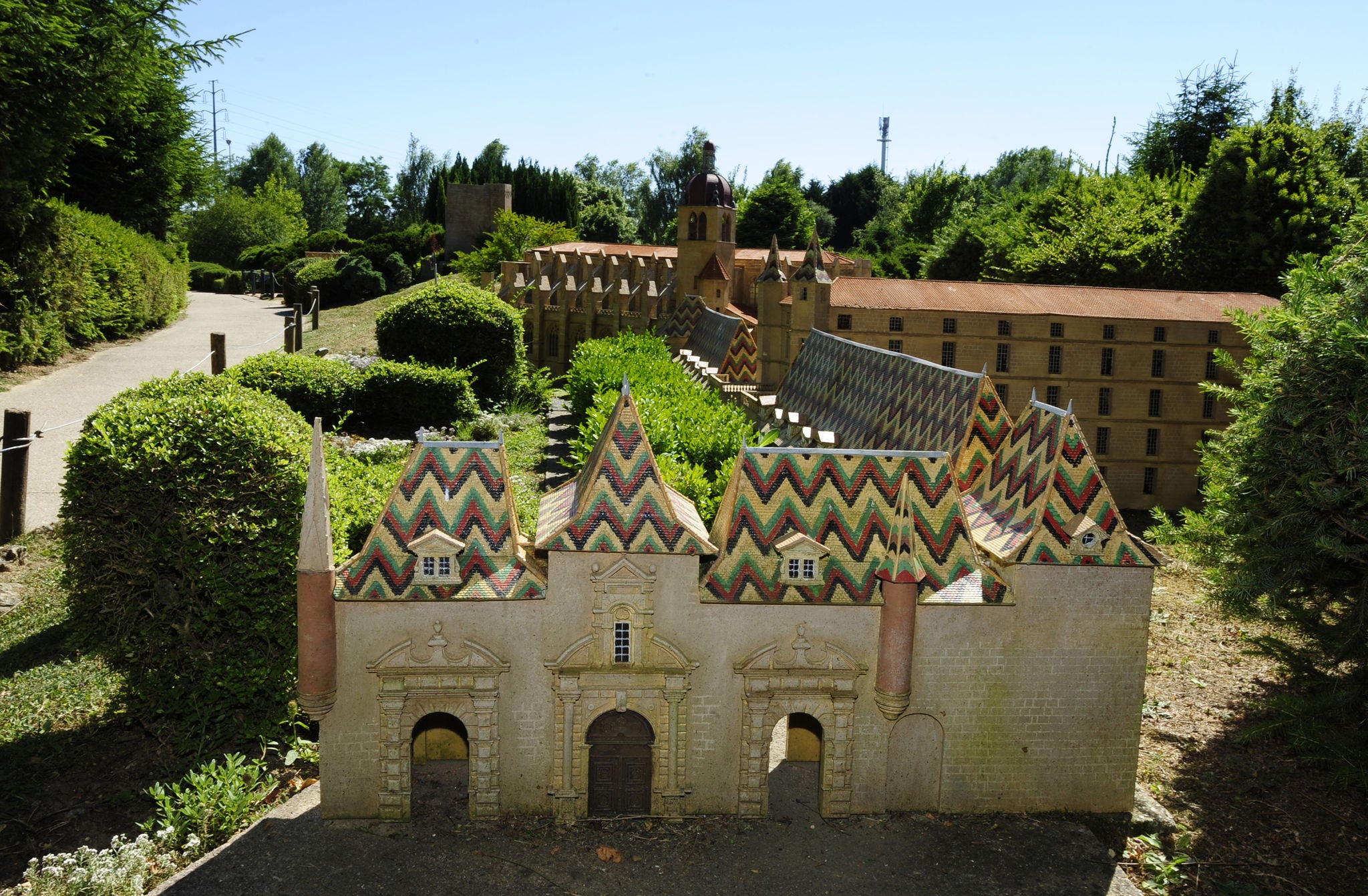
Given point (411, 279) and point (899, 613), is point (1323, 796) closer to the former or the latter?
point (899, 613)

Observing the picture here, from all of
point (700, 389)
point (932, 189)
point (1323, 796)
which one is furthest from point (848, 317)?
point (932, 189)

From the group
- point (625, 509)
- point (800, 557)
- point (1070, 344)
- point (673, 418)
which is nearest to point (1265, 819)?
point (800, 557)

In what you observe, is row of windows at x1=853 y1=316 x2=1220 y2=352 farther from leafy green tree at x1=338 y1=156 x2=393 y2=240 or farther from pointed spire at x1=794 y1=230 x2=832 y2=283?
leafy green tree at x1=338 y1=156 x2=393 y2=240

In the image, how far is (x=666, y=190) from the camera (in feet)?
411

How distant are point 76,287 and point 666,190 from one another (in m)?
86.9

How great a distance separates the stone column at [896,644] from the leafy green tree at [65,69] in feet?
103

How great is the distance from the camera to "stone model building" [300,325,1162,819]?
53.4ft

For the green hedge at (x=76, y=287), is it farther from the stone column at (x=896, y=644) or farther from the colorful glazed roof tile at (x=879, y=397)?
the stone column at (x=896, y=644)

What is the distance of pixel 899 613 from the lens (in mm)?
16469

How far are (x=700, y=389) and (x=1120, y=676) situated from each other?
65.6 feet

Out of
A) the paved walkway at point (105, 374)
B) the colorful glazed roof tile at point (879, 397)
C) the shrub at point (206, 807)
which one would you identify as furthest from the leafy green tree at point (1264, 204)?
the shrub at point (206, 807)

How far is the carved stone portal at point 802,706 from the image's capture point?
1664cm

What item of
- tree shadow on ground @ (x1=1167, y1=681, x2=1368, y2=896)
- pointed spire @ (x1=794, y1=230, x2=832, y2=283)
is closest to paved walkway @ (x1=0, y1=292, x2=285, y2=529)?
tree shadow on ground @ (x1=1167, y1=681, x2=1368, y2=896)

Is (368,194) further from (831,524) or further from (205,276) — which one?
(831,524)
